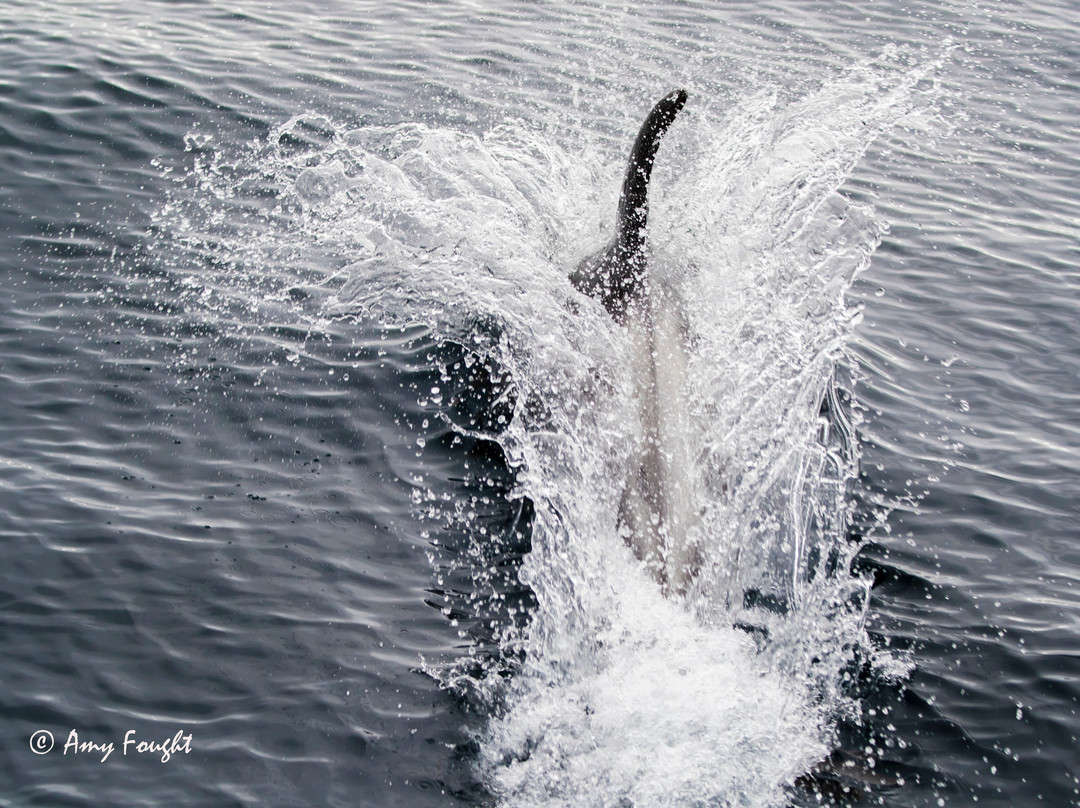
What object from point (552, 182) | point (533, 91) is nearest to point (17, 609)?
point (552, 182)

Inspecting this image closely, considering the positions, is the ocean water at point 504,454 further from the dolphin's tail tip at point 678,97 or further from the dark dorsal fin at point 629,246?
the dolphin's tail tip at point 678,97

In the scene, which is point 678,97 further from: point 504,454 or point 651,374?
point 504,454

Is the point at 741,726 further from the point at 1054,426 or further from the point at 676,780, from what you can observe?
the point at 1054,426

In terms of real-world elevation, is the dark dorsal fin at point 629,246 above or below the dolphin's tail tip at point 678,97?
below

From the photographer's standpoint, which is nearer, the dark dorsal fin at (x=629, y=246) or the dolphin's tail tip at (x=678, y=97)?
the dolphin's tail tip at (x=678, y=97)

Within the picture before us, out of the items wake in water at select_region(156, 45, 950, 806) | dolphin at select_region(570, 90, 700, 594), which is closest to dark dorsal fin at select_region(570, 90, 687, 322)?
dolphin at select_region(570, 90, 700, 594)

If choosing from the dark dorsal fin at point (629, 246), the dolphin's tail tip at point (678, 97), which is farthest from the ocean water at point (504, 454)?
the dolphin's tail tip at point (678, 97)

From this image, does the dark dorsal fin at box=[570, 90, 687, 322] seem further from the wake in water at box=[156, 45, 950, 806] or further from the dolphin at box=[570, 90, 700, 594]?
the wake in water at box=[156, 45, 950, 806]

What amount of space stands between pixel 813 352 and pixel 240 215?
5255 millimetres

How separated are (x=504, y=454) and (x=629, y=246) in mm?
1817

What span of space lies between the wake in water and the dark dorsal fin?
0.61 ft

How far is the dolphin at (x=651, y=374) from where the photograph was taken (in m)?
5.90

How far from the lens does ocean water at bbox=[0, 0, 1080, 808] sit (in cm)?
509

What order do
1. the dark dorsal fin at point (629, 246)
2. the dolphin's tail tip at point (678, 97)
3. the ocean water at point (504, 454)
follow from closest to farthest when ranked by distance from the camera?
the ocean water at point (504, 454) < the dolphin's tail tip at point (678, 97) < the dark dorsal fin at point (629, 246)
